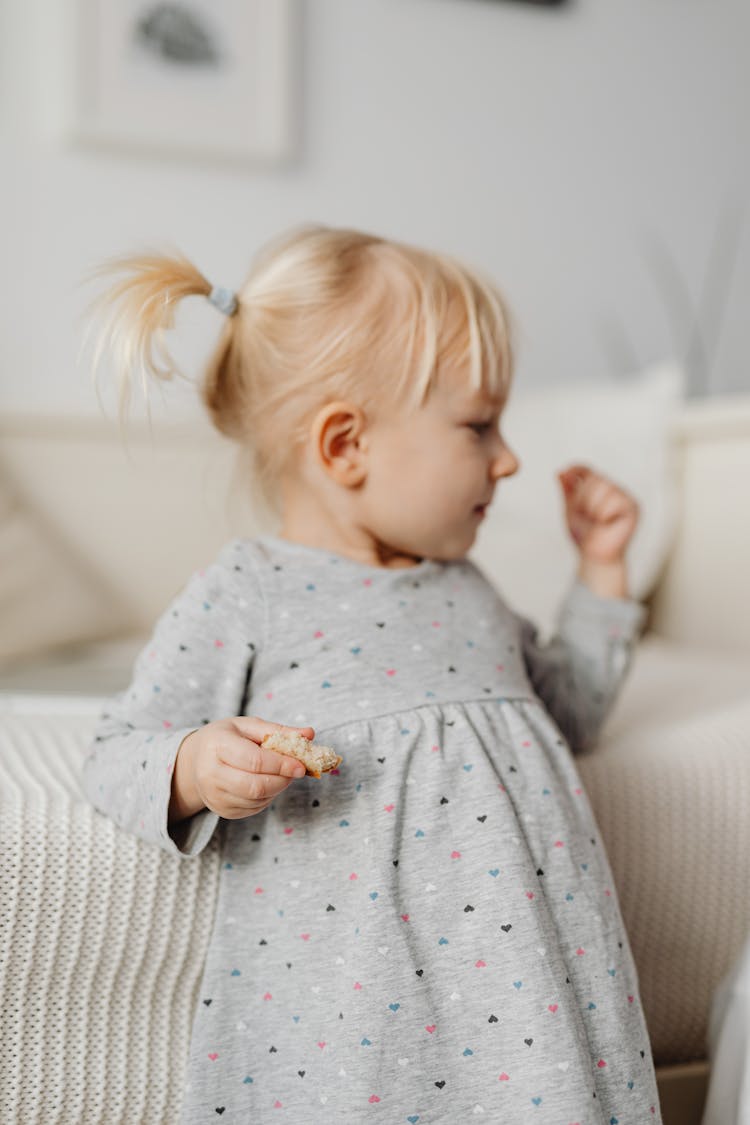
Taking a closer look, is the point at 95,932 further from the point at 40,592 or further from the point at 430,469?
the point at 40,592

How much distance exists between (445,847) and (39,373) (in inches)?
46.9

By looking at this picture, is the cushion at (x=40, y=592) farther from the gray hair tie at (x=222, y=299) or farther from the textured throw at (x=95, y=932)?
the gray hair tie at (x=222, y=299)

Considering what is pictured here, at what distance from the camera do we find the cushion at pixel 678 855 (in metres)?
0.98

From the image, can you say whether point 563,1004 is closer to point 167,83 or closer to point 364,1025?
point 364,1025

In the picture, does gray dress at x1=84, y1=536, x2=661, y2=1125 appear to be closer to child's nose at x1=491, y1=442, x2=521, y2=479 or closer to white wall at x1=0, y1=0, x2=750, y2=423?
child's nose at x1=491, y1=442, x2=521, y2=479

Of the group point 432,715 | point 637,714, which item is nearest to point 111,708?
point 432,715

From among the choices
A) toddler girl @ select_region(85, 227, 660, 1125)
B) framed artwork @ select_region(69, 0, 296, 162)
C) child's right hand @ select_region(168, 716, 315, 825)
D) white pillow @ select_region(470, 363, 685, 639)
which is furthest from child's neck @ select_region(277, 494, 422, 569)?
framed artwork @ select_region(69, 0, 296, 162)

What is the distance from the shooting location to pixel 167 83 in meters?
1.73

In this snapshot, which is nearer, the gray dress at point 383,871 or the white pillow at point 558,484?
the gray dress at point 383,871

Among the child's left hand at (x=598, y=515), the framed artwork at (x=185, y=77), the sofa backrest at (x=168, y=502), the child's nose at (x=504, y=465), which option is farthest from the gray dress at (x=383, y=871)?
the framed artwork at (x=185, y=77)

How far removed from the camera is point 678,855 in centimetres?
99

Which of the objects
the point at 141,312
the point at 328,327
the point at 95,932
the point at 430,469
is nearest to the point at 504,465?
the point at 430,469

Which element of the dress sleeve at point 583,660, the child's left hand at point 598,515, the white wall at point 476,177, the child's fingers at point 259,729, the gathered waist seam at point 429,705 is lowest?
the dress sleeve at point 583,660

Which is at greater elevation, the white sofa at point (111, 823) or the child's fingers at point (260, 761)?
the child's fingers at point (260, 761)
